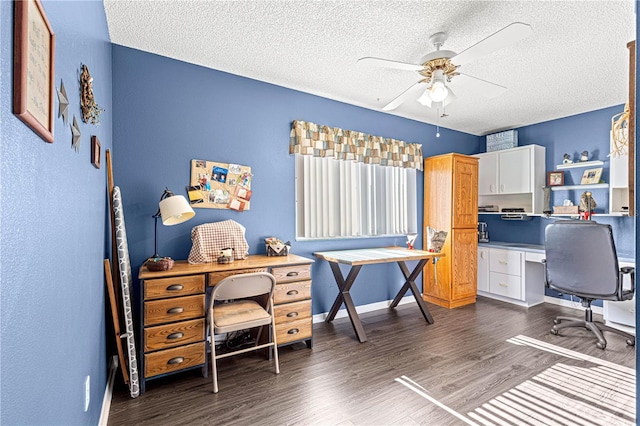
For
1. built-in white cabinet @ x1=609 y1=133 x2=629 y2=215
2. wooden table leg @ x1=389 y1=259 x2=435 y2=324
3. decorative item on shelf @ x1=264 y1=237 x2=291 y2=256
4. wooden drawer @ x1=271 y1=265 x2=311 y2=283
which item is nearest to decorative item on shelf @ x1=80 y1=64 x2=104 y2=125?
wooden drawer @ x1=271 y1=265 x2=311 y2=283

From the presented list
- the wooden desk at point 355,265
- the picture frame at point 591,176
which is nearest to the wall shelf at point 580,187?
the picture frame at point 591,176

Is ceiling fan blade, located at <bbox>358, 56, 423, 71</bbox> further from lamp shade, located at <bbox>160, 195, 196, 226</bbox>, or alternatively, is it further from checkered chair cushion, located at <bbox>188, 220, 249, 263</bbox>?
checkered chair cushion, located at <bbox>188, 220, 249, 263</bbox>

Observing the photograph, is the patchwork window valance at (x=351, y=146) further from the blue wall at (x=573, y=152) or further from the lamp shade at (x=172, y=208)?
the blue wall at (x=573, y=152)

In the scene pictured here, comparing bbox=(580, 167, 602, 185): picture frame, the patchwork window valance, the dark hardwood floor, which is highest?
the patchwork window valance

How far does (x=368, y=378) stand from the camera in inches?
94.8

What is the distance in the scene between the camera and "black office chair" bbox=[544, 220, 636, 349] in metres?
2.92

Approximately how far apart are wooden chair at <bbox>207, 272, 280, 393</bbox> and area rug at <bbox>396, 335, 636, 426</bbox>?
114 cm

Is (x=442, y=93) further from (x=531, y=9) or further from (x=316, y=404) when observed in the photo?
(x=316, y=404)

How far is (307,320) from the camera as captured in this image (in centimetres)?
290

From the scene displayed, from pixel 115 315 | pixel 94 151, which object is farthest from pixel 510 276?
pixel 94 151

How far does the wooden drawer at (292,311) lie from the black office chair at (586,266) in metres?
2.56

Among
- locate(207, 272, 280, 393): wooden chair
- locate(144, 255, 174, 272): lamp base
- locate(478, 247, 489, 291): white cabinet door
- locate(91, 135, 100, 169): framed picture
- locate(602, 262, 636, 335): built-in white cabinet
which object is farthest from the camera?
locate(478, 247, 489, 291): white cabinet door

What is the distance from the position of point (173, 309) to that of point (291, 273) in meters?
0.98

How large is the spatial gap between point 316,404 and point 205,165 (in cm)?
217
